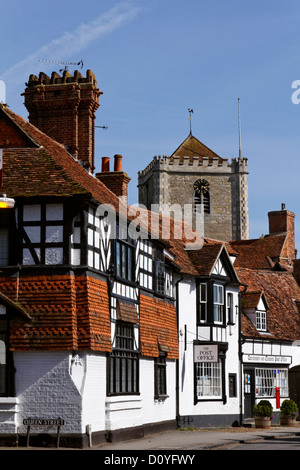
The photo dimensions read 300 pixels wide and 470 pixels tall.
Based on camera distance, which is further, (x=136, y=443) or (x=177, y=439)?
(x=177, y=439)

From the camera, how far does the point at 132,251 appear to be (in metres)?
27.5

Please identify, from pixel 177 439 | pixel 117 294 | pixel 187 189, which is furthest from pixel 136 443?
pixel 187 189

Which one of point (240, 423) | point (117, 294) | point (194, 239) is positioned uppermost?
point (194, 239)

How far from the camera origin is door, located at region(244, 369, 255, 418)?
122 ft

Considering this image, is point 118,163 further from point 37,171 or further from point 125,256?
point 37,171

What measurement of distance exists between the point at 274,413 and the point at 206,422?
5.73m

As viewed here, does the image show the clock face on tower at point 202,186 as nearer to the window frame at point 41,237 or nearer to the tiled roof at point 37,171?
the tiled roof at point 37,171

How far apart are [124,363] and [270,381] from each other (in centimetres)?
1438

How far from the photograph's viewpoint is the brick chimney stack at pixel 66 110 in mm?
30922

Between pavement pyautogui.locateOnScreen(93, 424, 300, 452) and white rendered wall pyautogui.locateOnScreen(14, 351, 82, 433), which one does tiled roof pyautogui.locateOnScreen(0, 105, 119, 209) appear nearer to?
white rendered wall pyautogui.locateOnScreen(14, 351, 82, 433)

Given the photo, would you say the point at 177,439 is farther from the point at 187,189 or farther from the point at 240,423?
the point at 187,189

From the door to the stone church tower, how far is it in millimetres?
57614

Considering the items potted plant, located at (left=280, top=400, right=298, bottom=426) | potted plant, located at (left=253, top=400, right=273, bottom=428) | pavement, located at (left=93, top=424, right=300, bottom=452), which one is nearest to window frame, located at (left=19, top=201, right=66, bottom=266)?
pavement, located at (left=93, top=424, right=300, bottom=452)

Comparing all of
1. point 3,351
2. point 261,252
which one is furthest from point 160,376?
point 261,252
